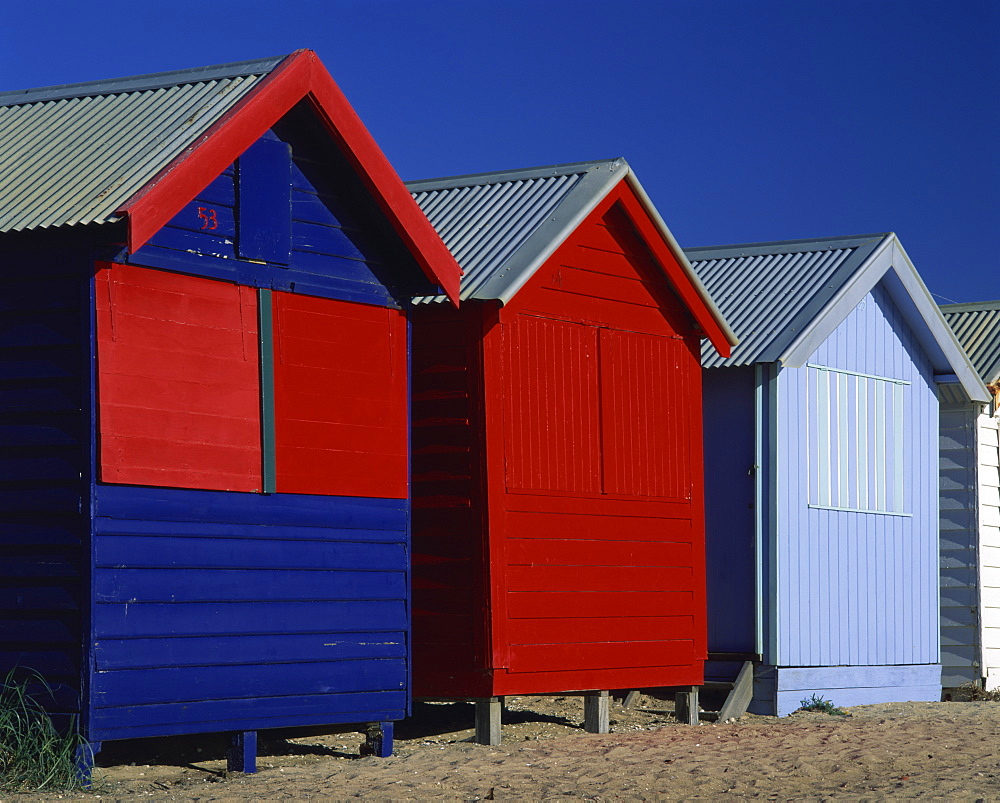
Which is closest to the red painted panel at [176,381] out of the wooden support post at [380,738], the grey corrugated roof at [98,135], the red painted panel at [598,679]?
the grey corrugated roof at [98,135]

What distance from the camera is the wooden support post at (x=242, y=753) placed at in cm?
1016

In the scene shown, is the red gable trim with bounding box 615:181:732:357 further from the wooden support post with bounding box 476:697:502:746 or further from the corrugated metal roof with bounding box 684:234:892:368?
the wooden support post with bounding box 476:697:502:746

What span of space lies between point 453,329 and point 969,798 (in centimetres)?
539

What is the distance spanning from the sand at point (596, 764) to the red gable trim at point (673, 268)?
11.9 feet

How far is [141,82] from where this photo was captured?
11039 millimetres

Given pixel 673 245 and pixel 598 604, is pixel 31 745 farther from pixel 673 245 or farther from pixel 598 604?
pixel 673 245

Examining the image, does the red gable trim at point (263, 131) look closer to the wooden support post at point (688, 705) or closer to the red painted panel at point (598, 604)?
the red painted panel at point (598, 604)

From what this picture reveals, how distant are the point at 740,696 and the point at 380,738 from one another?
5.00 m

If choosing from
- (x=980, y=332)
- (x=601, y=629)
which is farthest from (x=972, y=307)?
(x=601, y=629)

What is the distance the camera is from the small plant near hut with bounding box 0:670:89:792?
29.1 ft

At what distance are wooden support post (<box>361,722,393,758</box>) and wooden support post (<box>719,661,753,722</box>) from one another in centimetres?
458

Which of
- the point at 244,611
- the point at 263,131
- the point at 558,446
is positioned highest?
the point at 263,131

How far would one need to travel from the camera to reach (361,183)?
433 inches

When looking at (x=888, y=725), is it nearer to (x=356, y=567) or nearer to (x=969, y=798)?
(x=969, y=798)
